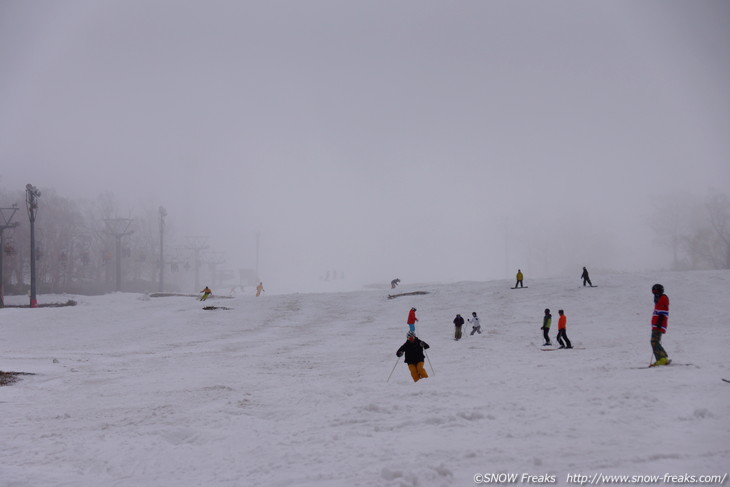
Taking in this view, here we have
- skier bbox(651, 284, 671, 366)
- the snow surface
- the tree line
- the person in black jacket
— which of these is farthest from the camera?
the tree line

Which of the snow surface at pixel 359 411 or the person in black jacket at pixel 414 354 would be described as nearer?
the snow surface at pixel 359 411

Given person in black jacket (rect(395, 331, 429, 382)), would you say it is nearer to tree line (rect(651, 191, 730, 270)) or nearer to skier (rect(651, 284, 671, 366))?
skier (rect(651, 284, 671, 366))

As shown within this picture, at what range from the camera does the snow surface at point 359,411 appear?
7.81m

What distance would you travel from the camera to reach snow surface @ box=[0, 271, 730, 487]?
781 centimetres

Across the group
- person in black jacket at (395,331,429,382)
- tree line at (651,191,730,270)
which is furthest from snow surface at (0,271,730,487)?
tree line at (651,191,730,270)

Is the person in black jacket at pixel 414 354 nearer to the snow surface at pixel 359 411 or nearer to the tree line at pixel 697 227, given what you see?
the snow surface at pixel 359 411

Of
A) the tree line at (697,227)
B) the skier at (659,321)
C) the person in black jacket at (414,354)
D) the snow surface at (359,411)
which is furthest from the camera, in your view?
the tree line at (697,227)

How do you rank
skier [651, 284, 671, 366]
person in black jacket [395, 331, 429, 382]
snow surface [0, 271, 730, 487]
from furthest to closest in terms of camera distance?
person in black jacket [395, 331, 429, 382]
skier [651, 284, 671, 366]
snow surface [0, 271, 730, 487]

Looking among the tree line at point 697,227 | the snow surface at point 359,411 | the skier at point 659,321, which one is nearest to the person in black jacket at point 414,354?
the snow surface at point 359,411

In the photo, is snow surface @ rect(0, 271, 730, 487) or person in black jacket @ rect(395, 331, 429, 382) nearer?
snow surface @ rect(0, 271, 730, 487)

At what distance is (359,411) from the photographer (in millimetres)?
11484

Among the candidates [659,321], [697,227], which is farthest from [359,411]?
[697,227]

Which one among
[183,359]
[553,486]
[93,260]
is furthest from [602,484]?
[93,260]

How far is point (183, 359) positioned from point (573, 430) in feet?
56.3
